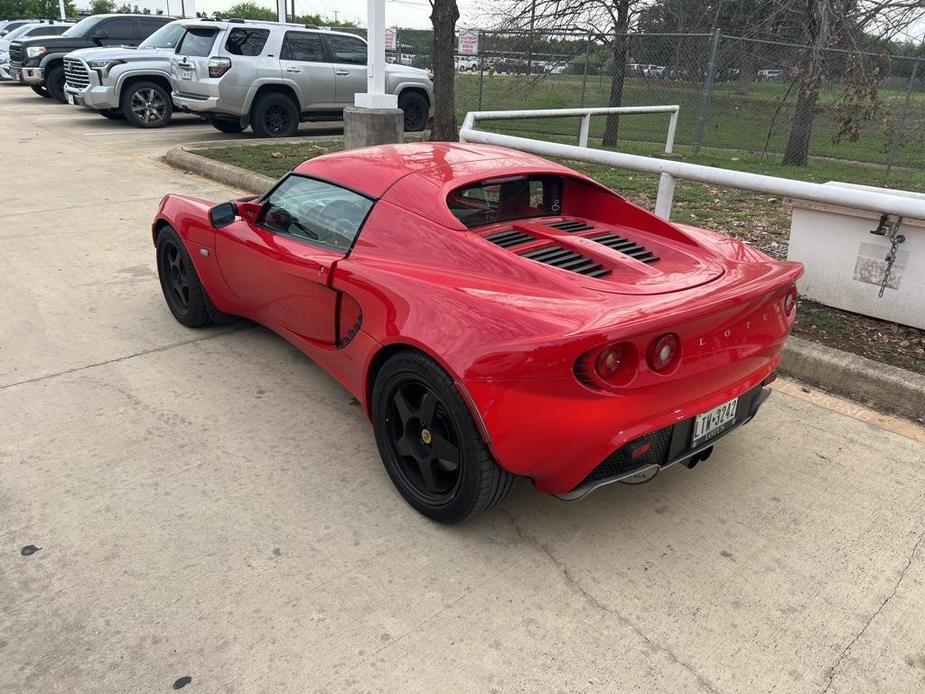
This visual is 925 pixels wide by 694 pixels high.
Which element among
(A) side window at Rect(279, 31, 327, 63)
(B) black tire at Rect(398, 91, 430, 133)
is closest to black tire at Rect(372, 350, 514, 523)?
(A) side window at Rect(279, 31, 327, 63)

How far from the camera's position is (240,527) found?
9.08ft

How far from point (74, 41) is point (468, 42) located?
945cm

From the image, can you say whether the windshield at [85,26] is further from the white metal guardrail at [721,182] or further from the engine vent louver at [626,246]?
the engine vent louver at [626,246]

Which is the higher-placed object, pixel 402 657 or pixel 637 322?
pixel 637 322

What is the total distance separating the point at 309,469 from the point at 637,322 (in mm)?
1646

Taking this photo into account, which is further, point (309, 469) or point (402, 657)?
point (309, 469)

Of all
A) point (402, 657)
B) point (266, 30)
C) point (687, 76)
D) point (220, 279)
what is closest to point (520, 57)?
point (687, 76)

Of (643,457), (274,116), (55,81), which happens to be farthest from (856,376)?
Result: (55,81)

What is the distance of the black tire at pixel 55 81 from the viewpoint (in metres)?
17.4

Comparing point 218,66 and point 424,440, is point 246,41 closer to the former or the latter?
point 218,66

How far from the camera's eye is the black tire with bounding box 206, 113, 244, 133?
43.0 ft

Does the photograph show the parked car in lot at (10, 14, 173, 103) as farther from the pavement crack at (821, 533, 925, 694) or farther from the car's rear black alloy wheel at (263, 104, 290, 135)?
the pavement crack at (821, 533, 925, 694)

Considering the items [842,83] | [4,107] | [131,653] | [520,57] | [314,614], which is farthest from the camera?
[4,107]

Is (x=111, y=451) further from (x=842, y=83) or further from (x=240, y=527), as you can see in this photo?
(x=842, y=83)
